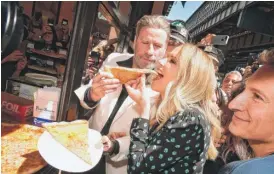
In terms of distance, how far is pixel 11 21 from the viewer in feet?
2.18

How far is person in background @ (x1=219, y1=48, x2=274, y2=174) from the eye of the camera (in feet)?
3.62

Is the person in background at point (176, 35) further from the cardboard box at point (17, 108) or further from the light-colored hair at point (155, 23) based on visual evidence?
the cardboard box at point (17, 108)

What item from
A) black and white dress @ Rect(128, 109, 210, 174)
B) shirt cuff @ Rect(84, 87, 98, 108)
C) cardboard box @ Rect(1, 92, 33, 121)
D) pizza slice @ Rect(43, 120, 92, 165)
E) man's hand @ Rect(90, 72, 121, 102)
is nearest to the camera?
pizza slice @ Rect(43, 120, 92, 165)

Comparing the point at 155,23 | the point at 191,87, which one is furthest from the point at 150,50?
the point at 191,87

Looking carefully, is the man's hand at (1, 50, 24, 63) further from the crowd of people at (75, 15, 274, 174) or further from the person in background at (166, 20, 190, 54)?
the person in background at (166, 20, 190, 54)

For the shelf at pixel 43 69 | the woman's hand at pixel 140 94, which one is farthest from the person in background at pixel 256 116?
the shelf at pixel 43 69

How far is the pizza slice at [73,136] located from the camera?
1452 mm

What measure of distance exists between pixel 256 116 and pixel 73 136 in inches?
40.1

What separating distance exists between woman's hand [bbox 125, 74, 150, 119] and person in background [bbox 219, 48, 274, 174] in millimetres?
695

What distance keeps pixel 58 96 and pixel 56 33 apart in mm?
2474

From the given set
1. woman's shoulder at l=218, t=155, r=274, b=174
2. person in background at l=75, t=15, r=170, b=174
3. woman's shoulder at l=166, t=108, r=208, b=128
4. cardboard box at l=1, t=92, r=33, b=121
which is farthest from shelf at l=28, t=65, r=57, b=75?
woman's shoulder at l=218, t=155, r=274, b=174

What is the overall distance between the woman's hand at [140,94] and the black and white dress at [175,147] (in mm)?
193

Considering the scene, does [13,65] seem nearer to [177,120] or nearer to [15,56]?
[15,56]

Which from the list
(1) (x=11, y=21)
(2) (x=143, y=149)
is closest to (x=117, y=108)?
(2) (x=143, y=149)
